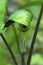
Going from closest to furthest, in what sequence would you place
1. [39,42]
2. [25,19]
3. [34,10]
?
[25,19], [39,42], [34,10]

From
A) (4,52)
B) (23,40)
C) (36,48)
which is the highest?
(23,40)

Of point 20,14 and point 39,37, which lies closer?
point 20,14

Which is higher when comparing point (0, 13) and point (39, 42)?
point (0, 13)

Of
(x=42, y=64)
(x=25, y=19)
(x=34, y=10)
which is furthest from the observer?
(x=34, y=10)

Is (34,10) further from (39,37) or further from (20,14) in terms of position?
(20,14)

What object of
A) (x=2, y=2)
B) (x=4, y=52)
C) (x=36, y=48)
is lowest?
(x=36, y=48)

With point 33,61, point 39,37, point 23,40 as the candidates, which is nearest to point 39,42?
point 39,37

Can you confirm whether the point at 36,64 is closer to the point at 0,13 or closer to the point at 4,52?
the point at 4,52

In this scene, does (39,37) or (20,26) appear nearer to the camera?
(20,26)

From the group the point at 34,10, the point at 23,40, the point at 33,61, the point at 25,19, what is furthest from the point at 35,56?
the point at 25,19
